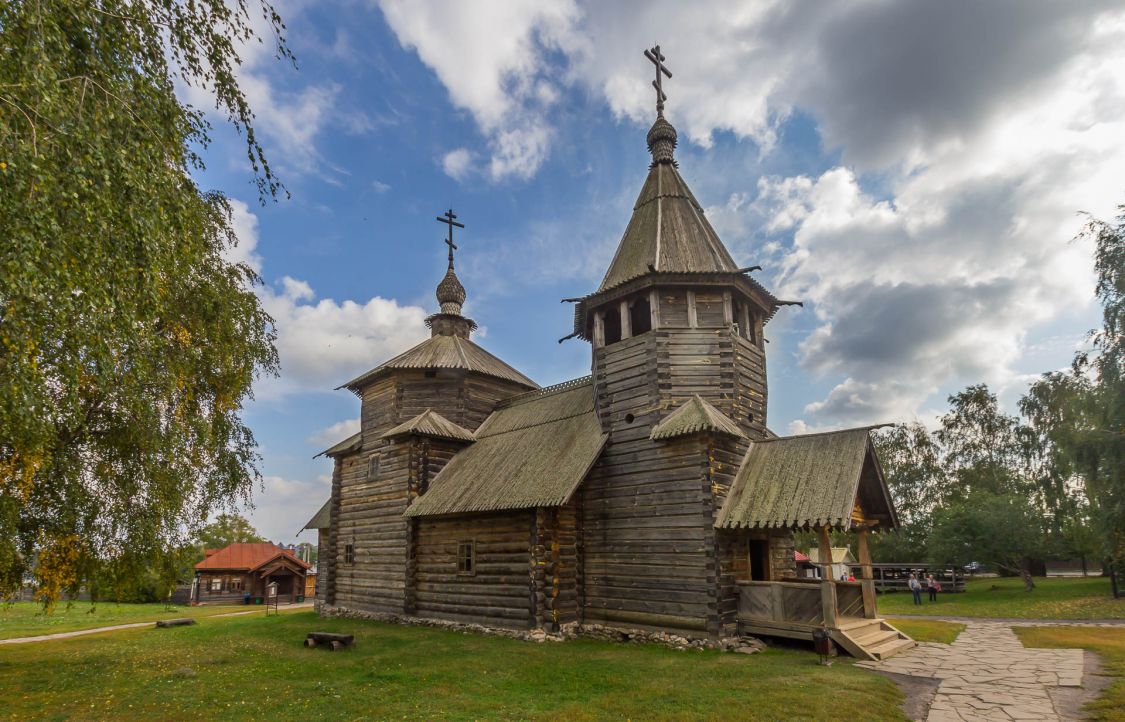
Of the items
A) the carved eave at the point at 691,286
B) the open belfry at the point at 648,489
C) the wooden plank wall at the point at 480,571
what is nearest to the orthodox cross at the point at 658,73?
the open belfry at the point at 648,489

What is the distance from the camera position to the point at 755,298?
18.6m

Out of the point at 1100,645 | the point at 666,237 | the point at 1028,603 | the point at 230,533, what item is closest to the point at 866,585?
the point at 1100,645

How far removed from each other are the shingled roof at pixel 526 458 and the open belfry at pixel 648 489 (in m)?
0.08

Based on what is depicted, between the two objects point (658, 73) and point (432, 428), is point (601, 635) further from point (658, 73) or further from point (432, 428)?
point (658, 73)

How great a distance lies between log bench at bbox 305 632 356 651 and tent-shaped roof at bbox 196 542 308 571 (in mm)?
27143

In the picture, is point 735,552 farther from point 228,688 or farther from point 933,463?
point 933,463

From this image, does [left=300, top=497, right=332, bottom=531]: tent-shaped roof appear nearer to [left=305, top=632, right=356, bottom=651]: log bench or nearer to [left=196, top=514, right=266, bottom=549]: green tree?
[left=305, top=632, right=356, bottom=651]: log bench

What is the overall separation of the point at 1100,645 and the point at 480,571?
52.6 ft

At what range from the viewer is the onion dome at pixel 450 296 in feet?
95.1

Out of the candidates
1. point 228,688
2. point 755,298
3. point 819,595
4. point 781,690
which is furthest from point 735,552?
point 228,688

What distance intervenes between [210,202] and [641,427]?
38.9ft

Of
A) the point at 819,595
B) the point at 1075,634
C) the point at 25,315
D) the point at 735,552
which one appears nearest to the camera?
the point at 25,315

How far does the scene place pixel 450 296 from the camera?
95.2 feet

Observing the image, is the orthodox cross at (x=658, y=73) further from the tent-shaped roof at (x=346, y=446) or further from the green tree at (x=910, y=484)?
the green tree at (x=910, y=484)
